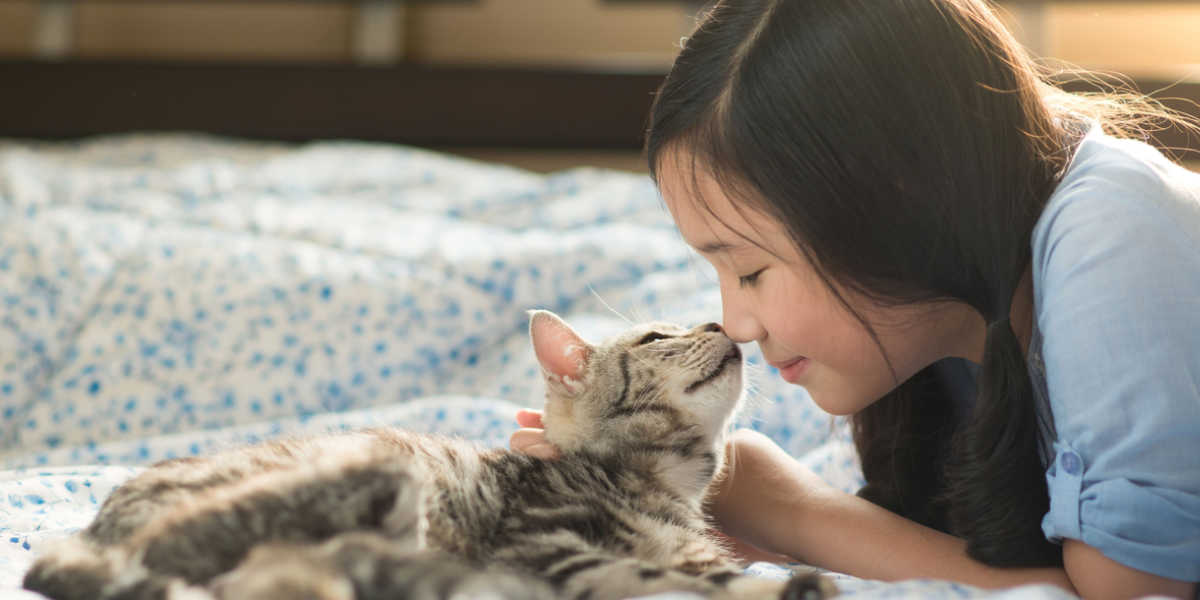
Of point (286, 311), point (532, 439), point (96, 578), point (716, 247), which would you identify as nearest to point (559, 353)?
point (532, 439)

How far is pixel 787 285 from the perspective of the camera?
1017 millimetres

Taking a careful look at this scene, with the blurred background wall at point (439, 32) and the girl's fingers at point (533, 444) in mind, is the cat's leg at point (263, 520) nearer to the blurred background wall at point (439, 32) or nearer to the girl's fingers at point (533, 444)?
the girl's fingers at point (533, 444)

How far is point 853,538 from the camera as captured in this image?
110cm

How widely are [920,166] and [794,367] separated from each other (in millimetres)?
275

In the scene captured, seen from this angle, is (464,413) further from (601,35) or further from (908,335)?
(601,35)

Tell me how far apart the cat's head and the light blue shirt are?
0.37m

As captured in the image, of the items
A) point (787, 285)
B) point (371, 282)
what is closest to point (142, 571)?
point (787, 285)

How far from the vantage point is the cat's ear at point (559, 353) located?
1208mm

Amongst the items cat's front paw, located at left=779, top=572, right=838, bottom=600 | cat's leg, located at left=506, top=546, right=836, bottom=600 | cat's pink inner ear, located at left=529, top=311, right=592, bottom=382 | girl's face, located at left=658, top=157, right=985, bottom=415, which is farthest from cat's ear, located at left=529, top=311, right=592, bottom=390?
cat's front paw, located at left=779, top=572, right=838, bottom=600

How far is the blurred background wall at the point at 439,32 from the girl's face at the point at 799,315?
7.13 feet

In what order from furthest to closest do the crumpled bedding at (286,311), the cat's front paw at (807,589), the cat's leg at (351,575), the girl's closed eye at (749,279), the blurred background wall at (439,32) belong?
Result: the blurred background wall at (439,32), the crumpled bedding at (286,311), the girl's closed eye at (749,279), the cat's front paw at (807,589), the cat's leg at (351,575)

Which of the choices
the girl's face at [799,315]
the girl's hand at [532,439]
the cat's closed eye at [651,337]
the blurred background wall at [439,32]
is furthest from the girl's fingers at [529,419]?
the blurred background wall at [439,32]

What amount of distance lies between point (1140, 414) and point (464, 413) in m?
0.94

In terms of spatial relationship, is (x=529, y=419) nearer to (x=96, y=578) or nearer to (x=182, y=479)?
(x=182, y=479)
